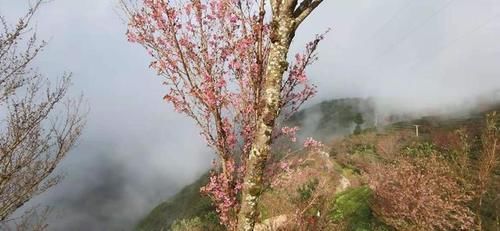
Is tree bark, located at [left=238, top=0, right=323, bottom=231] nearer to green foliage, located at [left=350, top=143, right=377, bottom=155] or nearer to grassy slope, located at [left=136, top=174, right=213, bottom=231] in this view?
green foliage, located at [left=350, top=143, right=377, bottom=155]

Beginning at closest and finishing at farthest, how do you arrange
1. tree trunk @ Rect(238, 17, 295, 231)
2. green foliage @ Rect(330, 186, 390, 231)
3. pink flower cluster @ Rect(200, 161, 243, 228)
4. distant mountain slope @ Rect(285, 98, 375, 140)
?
tree trunk @ Rect(238, 17, 295, 231) → pink flower cluster @ Rect(200, 161, 243, 228) → green foliage @ Rect(330, 186, 390, 231) → distant mountain slope @ Rect(285, 98, 375, 140)

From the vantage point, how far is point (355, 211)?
98.8 feet

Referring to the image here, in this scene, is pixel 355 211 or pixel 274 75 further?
pixel 355 211

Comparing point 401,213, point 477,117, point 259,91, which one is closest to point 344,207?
point 401,213

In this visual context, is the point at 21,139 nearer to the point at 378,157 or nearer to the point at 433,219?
the point at 433,219

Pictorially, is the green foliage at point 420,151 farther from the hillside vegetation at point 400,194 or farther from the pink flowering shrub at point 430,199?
the pink flowering shrub at point 430,199

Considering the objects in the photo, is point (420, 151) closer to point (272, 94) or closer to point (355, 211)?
point (355, 211)

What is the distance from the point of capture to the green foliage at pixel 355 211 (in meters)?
27.3

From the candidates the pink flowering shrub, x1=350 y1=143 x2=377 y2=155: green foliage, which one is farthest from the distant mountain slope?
the pink flowering shrub

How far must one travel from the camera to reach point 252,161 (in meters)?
4.30

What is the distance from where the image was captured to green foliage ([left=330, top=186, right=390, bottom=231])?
27.3 meters

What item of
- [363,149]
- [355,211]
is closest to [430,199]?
[355,211]

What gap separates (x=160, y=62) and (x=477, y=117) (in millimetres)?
70661

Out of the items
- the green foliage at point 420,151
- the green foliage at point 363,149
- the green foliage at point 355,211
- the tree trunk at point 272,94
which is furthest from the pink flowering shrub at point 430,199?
the green foliage at point 363,149
